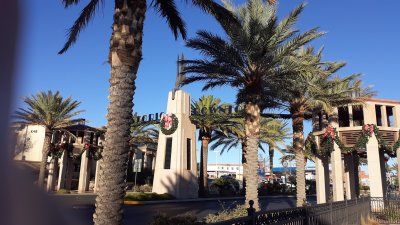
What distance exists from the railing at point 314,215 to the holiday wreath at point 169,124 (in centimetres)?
2141

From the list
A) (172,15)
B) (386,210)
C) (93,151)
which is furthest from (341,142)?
(93,151)

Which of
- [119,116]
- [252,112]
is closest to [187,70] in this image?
[252,112]

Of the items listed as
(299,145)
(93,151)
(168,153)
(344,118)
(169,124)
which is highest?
(169,124)

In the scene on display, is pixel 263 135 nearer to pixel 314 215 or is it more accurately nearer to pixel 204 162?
pixel 204 162

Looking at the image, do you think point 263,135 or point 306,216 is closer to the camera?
point 306,216

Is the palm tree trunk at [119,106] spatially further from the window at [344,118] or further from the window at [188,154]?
the window at [188,154]

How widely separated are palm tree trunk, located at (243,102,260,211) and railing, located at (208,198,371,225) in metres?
3.74

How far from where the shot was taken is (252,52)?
51.3ft

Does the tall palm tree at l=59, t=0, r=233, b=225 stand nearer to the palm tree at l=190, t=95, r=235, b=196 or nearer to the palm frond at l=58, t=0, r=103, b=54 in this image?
the palm frond at l=58, t=0, r=103, b=54

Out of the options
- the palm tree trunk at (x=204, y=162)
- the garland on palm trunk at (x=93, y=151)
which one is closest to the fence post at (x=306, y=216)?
the palm tree trunk at (x=204, y=162)

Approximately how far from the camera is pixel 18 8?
1.08m

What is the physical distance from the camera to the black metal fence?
55.2ft

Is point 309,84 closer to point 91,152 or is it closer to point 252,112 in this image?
point 252,112

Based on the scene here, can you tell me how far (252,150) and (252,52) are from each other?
3.98m
